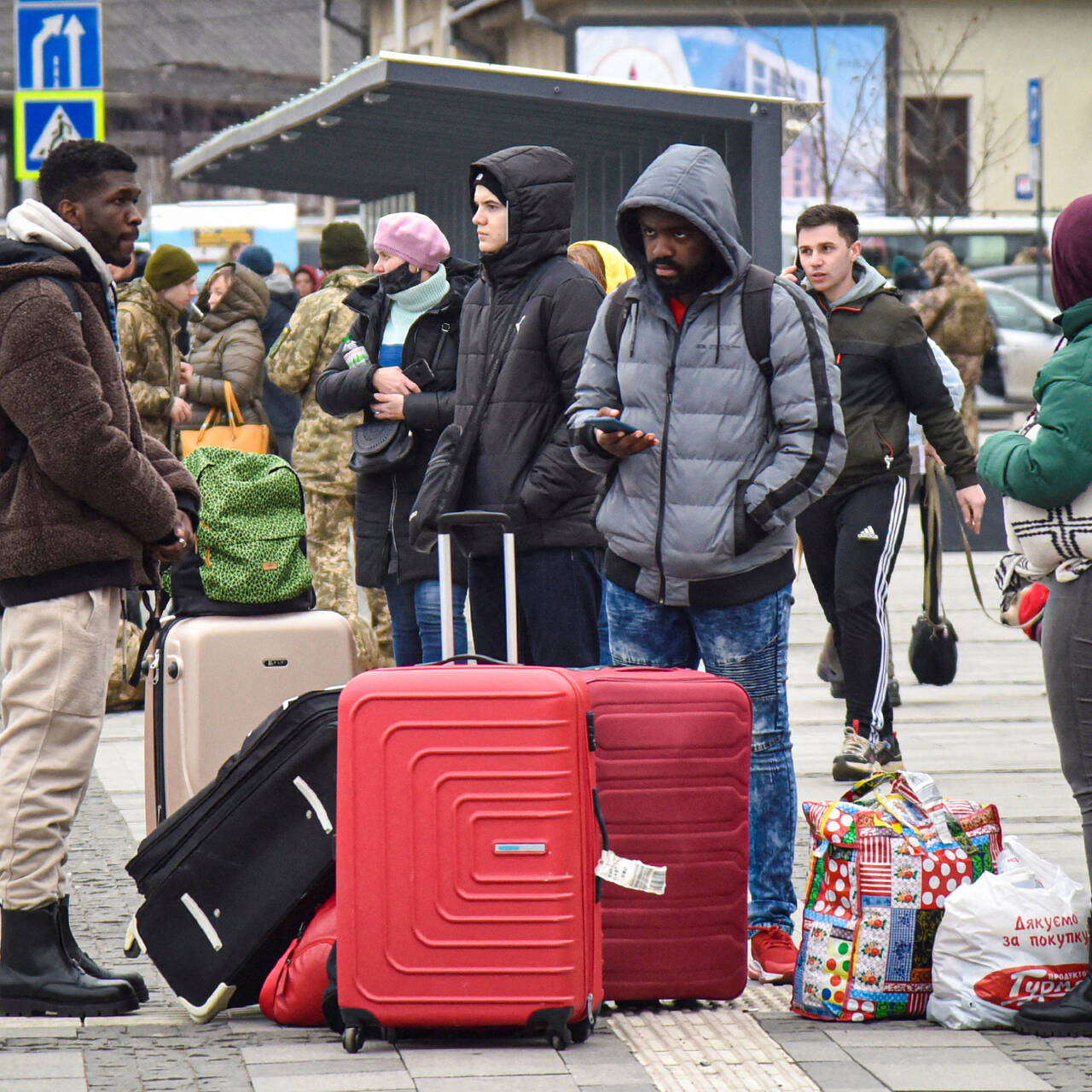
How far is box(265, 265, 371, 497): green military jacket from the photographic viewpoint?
9.12 meters

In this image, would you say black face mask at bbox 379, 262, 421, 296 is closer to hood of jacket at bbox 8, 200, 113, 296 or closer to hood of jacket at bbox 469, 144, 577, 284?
hood of jacket at bbox 469, 144, 577, 284

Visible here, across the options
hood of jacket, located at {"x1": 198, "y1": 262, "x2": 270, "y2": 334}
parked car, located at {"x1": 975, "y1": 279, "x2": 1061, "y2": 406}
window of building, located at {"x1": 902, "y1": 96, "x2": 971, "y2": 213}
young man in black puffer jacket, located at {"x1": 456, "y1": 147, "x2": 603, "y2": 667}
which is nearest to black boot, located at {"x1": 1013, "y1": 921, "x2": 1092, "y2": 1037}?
young man in black puffer jacket, located at {"x1": 456, "y1": 147, "x2": 603, "y2": 667}

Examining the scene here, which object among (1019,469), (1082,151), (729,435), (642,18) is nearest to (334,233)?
(729,435)

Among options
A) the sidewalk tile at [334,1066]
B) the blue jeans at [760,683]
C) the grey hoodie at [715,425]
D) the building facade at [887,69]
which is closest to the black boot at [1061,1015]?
the blue jeans at [760,683]

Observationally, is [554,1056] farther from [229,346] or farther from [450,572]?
[229,346]

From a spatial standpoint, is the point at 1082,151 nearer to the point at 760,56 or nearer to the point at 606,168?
the point at 760,56

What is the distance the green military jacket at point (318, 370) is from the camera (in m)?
9.12

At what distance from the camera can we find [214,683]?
5.99 m

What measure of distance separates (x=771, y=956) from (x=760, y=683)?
641mm

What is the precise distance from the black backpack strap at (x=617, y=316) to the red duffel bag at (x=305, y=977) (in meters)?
1.51

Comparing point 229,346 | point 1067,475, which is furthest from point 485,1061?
point 229,346

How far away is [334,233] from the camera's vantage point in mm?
9977

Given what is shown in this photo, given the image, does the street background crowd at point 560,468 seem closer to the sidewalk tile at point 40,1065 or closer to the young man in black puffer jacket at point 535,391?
the young man in black puffer jacket at point 535,391

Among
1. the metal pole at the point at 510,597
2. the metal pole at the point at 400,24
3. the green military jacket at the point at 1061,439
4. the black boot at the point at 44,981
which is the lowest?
the black boot at the point at 44,981
